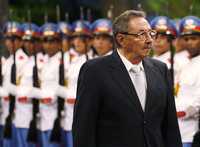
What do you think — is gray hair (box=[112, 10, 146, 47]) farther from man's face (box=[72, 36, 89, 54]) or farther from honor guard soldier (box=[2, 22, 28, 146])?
honor guard soldier (box=[2, 22, 28, 146])

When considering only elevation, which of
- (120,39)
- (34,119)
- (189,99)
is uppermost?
(120,39)

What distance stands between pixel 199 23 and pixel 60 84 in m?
2.82

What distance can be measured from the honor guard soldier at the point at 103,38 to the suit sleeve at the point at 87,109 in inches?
205

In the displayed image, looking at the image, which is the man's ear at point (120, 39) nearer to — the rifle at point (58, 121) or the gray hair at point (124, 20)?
the gray hair at point (124, 20)

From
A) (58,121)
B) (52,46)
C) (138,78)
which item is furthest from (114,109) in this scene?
(52,46)

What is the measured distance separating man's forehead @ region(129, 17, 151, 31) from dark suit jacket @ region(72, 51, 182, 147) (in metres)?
0.29

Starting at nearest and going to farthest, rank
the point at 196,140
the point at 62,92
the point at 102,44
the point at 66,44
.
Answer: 1. the point at 196,140
2. the point at 102,44
3. the point at 62,92
4. the point at 66,44

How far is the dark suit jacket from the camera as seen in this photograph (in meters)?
7.21

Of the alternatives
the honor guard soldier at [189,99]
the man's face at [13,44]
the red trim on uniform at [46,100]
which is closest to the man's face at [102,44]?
the red trim on uniform at [46,100]

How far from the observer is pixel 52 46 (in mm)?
14055

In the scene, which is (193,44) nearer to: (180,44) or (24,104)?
(180,44)

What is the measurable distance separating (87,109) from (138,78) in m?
0.49

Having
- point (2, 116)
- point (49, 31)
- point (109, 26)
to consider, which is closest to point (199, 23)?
point (109, 26)

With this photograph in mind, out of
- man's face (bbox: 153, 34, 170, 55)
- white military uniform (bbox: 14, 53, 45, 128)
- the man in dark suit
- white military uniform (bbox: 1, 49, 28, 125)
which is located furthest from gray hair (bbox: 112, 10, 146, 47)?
white military uniform (bbox: 1, 49, 28, 125)
